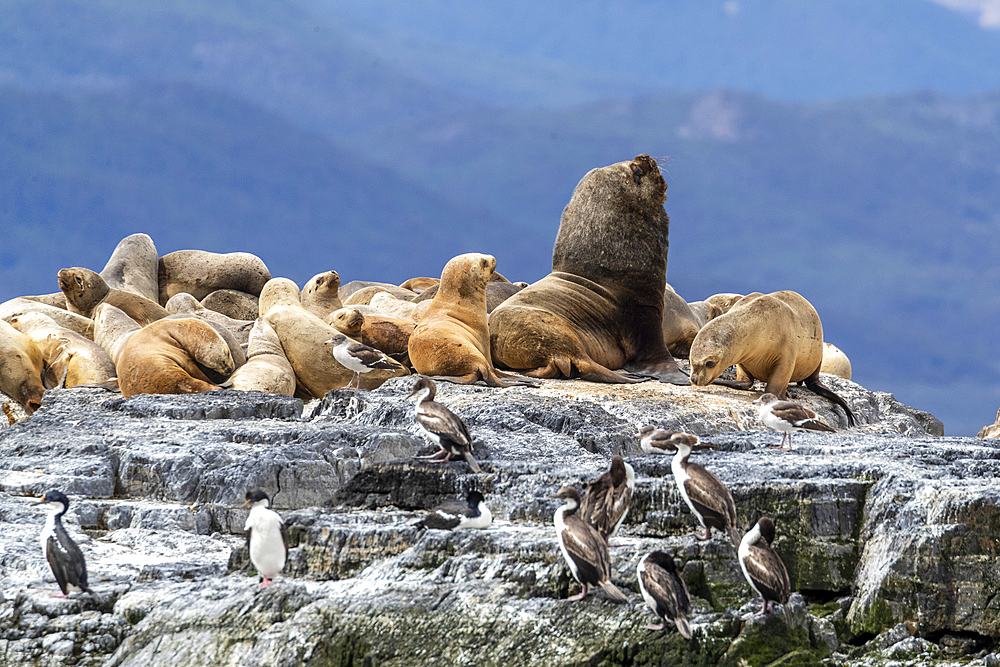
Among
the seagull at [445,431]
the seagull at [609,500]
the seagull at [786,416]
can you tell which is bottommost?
the seagull at [609,500]

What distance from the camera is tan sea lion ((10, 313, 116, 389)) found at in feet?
41.9

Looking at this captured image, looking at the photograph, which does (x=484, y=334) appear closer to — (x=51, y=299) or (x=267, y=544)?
(x=267, y=544)

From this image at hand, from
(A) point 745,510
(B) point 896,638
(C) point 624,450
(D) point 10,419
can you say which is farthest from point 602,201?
(B) point 896,638

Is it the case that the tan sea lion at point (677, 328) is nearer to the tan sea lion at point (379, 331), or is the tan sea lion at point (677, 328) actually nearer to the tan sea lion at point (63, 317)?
the tan sea lion at point (379, 331)

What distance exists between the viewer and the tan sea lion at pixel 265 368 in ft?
38.2

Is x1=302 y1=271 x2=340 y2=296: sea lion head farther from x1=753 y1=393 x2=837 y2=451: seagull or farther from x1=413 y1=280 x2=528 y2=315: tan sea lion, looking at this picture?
x1=753 y1=393 x2=837 y2=451: seagull

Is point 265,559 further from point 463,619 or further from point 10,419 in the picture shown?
point 10,419

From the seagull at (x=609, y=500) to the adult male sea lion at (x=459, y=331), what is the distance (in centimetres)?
461

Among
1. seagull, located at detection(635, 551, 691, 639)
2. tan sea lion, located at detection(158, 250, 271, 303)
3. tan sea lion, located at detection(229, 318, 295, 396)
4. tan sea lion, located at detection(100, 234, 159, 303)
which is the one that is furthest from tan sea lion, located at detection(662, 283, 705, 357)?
seagull, located at detection(635, 551, 691, 639)

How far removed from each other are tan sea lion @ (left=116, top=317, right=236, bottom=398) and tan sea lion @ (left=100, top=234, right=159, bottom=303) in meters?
7.21

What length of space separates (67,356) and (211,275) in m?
7.32

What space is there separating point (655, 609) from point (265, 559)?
1.87 m

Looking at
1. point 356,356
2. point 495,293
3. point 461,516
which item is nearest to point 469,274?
point 356,356

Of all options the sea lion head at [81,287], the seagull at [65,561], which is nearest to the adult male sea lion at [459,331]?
the seagull at [65,561]
